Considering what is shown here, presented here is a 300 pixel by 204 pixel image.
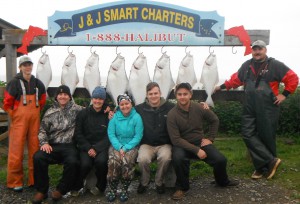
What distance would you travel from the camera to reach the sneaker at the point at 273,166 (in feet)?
14.0

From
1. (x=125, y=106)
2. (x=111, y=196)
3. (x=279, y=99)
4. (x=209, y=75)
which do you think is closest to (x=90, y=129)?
(x=125, y=106)

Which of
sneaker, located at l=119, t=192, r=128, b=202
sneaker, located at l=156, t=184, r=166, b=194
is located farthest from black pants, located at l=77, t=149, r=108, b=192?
sneaker, located at l=156, t=184, r=166, b=194

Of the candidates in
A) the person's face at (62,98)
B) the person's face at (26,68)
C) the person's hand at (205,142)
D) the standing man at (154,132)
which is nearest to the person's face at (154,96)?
the standing man at (154,132)

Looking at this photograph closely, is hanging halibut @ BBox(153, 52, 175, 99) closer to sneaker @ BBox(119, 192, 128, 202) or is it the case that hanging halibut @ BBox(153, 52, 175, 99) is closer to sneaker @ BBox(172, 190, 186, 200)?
sneaker @ BBox(172, 190, 186, 200)

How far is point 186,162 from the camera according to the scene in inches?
147

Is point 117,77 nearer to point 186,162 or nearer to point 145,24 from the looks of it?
point 145,24

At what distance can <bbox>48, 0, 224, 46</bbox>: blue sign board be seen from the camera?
14.9 feet

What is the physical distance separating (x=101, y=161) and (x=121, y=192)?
16.7 inches

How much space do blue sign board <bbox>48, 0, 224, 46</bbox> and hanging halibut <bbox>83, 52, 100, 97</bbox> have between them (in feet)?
0.72

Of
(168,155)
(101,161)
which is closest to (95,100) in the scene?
(101,161)

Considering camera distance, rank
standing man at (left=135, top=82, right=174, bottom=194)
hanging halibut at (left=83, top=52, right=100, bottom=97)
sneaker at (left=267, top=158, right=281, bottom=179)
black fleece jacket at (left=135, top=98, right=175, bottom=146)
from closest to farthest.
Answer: standing man at (left=135, top=82, right=174, bottom=194) < black fleece jacket at (left=135, top=98, right=175, bottom=146) < sneaker at (left=267, top=158, right=281, bottom=179) < hanging halibut at (left=83, top=52, right=100, bottom=97)

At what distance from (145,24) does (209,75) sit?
1121 mm

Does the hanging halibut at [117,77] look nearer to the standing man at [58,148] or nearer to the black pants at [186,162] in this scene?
the standing man at [58,148]

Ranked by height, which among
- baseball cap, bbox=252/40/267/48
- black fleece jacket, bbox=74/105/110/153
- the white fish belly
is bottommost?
black fleece jacket, bbox=74/105/110/153
